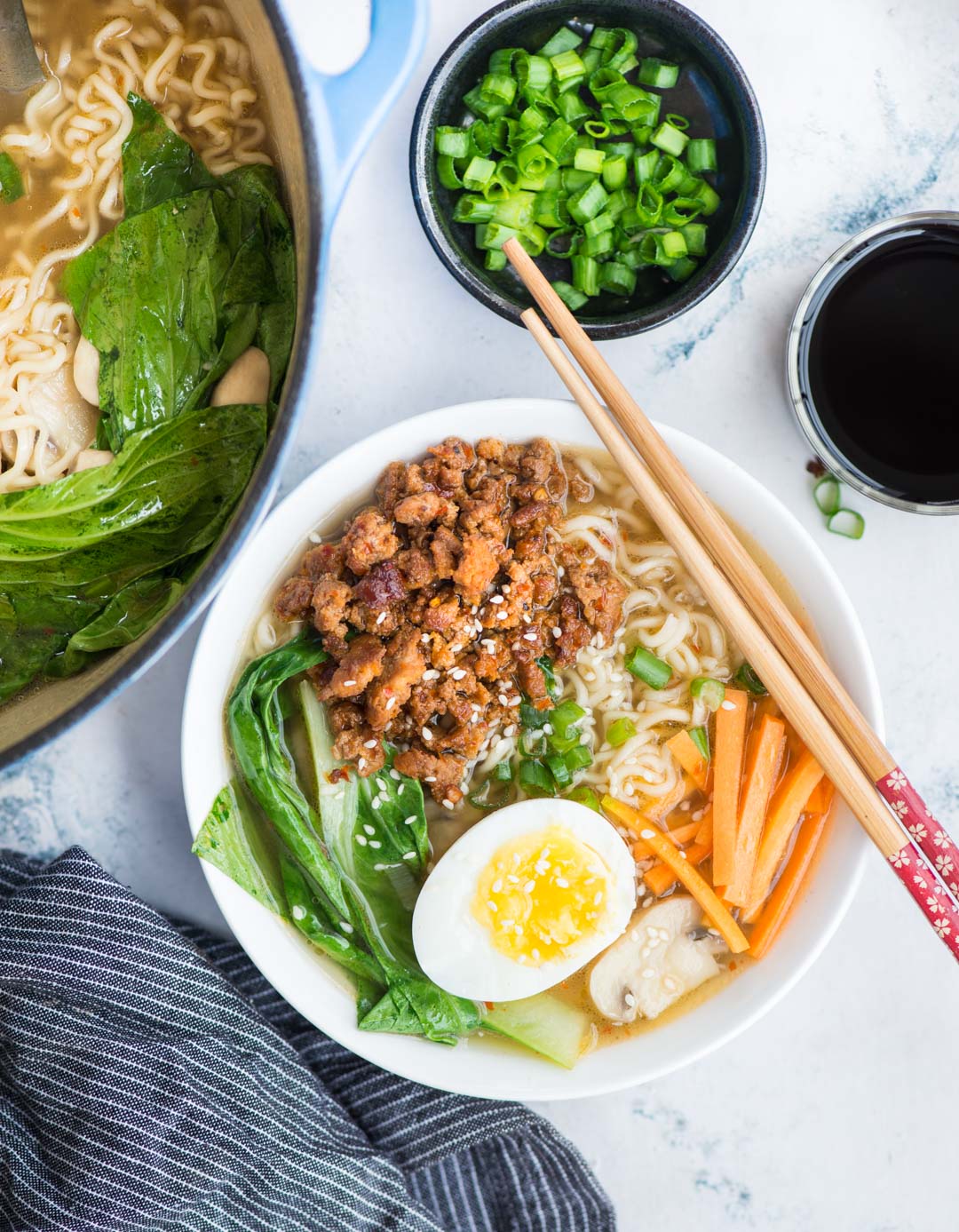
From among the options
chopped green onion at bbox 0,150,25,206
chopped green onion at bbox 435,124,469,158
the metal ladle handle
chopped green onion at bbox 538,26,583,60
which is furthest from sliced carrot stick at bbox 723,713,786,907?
the metal ladle handle

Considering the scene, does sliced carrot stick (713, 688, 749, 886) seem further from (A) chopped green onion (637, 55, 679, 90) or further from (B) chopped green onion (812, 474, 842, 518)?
(A) chopped green onion (637, 55, 679, 90)

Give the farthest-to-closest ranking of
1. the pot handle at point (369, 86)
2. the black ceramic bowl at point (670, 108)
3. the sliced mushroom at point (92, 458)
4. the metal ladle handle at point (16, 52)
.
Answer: the black ceramic bowl at point (670, 108), the sliced mushroom at point (92, 458), the metal ladle handle at point (16, 52), the pot handle at point (369, 86)

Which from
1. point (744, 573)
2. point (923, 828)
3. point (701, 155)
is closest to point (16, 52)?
point (701, 155)

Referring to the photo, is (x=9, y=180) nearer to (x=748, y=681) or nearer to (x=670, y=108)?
(x=670, y=108)

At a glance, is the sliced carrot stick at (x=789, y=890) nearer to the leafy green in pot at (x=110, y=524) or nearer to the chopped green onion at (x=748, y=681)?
the chopped green onion at (x=748, y=681)

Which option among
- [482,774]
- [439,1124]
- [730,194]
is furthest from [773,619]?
[439,1124]

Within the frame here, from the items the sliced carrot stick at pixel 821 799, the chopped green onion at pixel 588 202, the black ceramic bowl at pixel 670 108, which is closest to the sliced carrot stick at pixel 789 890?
the sliced carrot stick at pixel 821 799

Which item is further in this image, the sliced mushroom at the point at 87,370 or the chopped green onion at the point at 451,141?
the chopped green onion at the point at 451,141

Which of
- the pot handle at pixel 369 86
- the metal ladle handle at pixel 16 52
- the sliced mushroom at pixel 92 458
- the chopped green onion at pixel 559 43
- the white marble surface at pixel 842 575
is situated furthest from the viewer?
the white marble surface at pixel 842 575
